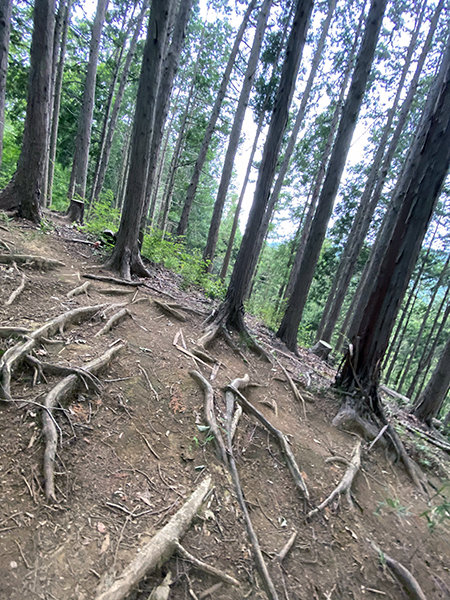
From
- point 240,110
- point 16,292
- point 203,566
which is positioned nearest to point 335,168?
point 240,110

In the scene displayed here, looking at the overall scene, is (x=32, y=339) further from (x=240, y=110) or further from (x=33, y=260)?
(x=240, y=110)

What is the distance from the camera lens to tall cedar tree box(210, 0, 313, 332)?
17.1 feet

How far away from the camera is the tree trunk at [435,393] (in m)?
7.20

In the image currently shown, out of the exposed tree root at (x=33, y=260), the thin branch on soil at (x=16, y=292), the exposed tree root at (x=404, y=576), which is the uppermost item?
the exposed tree root at (x=33, y=260)

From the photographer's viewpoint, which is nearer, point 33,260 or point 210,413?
point 210,413

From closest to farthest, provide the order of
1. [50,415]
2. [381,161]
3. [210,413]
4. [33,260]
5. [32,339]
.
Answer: [50,415]
[32,339]
[210,413]
[33,260]
[381,161]

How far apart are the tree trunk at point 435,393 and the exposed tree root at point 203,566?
737 cm

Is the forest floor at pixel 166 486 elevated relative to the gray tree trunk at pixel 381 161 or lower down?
lower down

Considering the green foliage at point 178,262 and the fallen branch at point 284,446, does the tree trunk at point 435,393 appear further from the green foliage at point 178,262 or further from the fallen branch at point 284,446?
the green foliage at point 178,262

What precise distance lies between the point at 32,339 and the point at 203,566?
272cm

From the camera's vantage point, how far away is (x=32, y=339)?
122 inches

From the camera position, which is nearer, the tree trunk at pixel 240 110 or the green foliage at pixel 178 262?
the green foliage at pixel 178 262

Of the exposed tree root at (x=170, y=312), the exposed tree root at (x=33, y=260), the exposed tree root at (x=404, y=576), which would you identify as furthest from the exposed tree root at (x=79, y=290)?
the exposed tree root at (x=404, y=576)

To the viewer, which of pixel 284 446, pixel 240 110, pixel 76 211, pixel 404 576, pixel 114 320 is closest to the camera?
pixel 404 576
